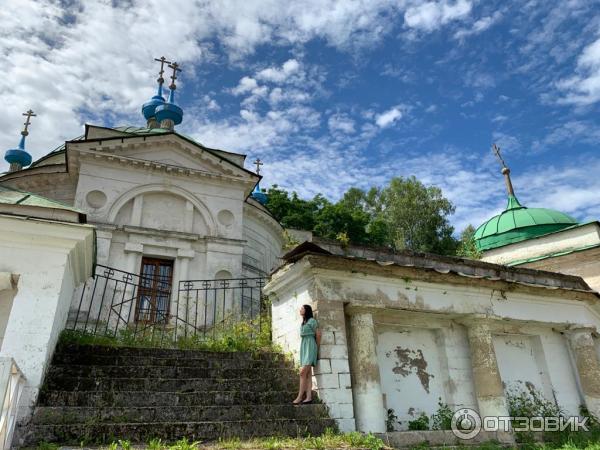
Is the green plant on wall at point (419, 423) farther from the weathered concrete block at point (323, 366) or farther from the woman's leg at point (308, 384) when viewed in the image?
the woman's leg at point (308, 384)

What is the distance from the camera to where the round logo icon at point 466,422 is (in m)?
7.63

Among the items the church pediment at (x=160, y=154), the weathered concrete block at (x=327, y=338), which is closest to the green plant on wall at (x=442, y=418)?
the weathered concrete block at (x=327, y=338)

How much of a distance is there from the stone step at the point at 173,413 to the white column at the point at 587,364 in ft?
22.3

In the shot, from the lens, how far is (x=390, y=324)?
8.25 meters

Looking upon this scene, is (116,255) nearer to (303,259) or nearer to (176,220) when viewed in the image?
(176,220)

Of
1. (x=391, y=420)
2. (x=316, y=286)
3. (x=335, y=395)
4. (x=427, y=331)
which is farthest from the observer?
(x=427, y=331)

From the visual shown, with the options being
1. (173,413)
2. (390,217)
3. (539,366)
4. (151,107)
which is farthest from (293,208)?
(173,413)

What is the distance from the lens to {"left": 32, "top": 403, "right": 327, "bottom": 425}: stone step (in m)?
5.19

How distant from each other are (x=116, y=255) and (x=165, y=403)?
865 centimetres

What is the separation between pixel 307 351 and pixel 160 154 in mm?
10879

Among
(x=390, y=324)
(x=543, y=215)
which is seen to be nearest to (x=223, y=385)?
(x=390, y=324)

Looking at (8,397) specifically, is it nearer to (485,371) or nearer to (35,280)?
(35,280)

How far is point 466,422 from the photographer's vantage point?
316 inches
